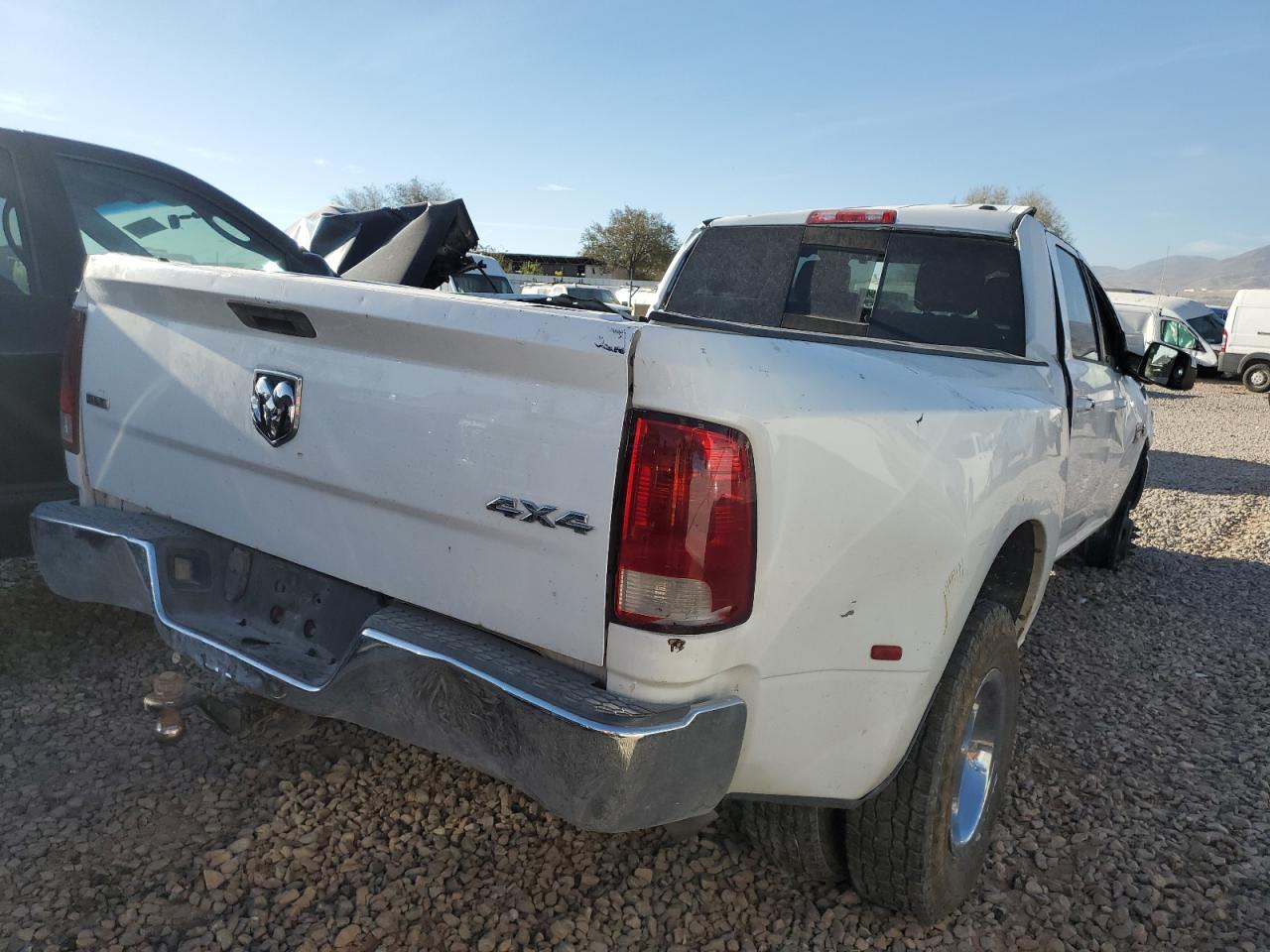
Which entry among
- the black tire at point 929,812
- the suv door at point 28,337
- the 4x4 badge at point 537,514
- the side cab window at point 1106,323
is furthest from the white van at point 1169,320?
the 4x4 badge at point 537,514

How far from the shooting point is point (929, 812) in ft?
6.68

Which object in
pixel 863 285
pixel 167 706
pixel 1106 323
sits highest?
pixel 863 285

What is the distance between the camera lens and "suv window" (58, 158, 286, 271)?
3512mm

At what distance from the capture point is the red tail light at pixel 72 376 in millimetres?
2514

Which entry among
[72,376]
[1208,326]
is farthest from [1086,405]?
[1208,326]

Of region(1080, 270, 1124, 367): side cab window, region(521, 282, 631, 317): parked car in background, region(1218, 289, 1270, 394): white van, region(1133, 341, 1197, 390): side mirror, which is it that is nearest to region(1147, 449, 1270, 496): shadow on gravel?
region(1133, 341, 1197, 390): side mirror

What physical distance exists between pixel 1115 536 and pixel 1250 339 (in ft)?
66.5

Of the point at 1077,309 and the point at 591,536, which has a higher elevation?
the point at 1077,309

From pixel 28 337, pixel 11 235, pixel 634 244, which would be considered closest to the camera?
pixel 28 337

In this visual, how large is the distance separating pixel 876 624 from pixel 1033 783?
1.65 metres

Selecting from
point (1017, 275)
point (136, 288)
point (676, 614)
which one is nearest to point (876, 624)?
point (676, 614)

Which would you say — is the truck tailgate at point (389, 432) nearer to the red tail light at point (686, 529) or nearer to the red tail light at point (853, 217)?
the red tail light at point (686, 529)

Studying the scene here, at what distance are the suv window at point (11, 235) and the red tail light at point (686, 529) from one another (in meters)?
2.92

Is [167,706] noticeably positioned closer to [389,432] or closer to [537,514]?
[389,432]
